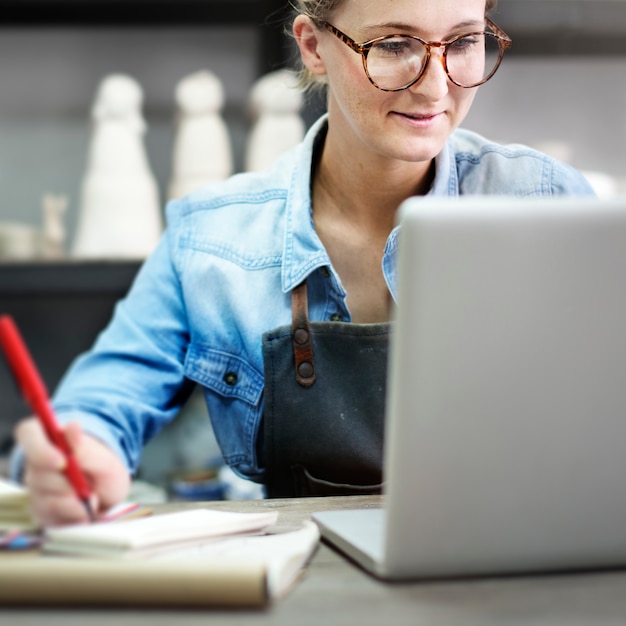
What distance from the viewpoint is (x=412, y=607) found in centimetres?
62

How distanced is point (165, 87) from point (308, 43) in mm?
733

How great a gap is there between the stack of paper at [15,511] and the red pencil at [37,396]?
0.05 m

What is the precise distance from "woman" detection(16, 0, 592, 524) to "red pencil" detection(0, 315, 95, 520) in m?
0.26

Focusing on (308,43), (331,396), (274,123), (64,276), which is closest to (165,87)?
(274,123)

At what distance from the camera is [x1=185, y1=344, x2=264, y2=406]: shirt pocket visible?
1263 mm

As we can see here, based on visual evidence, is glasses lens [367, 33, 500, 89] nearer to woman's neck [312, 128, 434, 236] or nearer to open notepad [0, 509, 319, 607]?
woman's neck [312, 128, 434, 236]

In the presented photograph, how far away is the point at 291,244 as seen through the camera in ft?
4.17

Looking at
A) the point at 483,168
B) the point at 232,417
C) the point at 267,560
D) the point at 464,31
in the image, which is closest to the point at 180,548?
the point at 267,560

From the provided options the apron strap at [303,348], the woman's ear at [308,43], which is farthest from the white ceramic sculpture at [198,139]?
the apron strap at [303,348]

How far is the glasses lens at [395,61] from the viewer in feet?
3.65

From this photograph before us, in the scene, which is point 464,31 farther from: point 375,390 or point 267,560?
point 267,560

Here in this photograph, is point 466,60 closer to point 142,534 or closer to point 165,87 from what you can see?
point 142,534

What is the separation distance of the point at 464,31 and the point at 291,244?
13.8 inches

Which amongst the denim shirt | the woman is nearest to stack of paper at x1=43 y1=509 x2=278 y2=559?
the woman
